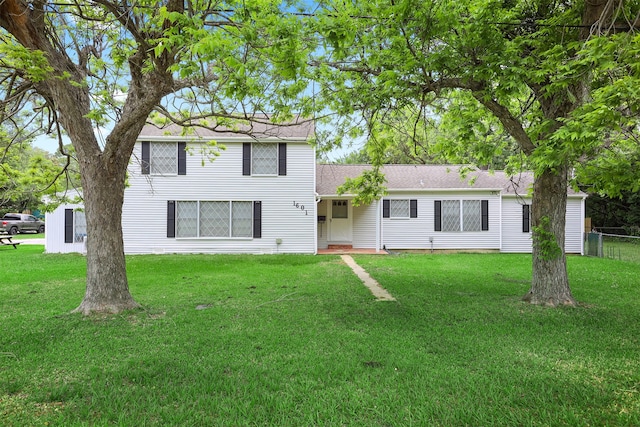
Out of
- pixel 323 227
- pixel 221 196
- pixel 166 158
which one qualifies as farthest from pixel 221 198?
pixel 323 227

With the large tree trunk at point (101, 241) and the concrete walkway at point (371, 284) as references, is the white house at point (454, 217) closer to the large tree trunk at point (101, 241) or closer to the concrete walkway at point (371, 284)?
the concrete walkway at point (371, 284)

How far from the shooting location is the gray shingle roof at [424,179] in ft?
48.9

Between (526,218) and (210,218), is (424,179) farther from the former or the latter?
(210,218)

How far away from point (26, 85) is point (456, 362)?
7223mm

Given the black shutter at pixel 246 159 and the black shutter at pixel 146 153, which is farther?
the black shutter at pixel 246 159

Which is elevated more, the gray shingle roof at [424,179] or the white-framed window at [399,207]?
the gray shingle roof at [424,179]

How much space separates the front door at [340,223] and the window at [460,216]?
3.60 meters

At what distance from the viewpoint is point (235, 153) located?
45.4 feet

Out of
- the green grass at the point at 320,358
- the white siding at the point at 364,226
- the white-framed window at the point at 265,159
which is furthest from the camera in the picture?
the white siding at the point at 364,226

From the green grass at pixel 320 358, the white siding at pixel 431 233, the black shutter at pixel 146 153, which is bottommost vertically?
the green grass at pixel 320 358

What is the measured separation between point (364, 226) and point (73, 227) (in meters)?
11.5

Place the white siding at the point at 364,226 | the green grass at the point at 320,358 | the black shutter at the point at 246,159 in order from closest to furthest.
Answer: the green grass at the point at 320,358 < the black shutter at the point at 246,159 < the white siding at the point at 364,226

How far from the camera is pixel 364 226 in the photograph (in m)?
15.7

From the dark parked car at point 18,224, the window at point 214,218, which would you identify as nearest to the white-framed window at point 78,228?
the window at point 214,218
